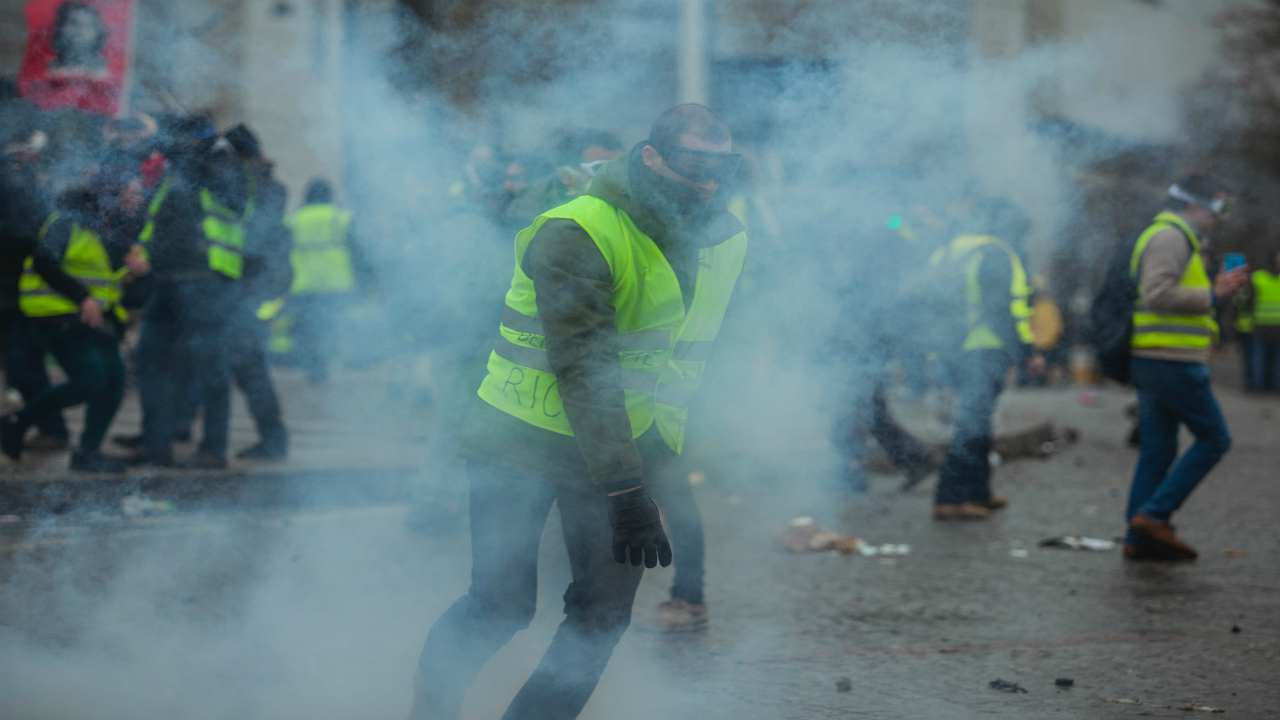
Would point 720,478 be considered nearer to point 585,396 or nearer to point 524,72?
point 524,72

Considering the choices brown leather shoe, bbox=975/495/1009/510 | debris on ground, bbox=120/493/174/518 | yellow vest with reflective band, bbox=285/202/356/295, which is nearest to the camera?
debris on ground, bbox=120/493/174/518

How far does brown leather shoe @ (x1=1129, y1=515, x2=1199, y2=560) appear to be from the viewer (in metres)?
6.78

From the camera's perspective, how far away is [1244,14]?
1009 centimetres

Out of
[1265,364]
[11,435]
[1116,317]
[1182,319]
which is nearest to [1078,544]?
[1116,317]

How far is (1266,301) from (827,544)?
43.8ft

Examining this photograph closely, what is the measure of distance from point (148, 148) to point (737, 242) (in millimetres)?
3797

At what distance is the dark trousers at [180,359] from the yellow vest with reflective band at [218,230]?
11 cm

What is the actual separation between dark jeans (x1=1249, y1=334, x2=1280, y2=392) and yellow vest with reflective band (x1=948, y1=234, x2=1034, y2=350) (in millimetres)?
12382

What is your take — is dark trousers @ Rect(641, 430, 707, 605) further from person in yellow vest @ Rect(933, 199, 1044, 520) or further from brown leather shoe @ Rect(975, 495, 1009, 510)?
brown leather shoe @ Rect(975, 495, 1009, 510)

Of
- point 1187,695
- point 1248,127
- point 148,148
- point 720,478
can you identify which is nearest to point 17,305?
point 148,148

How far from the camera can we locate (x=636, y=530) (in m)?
3.17

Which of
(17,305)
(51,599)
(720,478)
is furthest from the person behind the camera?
(720,478)

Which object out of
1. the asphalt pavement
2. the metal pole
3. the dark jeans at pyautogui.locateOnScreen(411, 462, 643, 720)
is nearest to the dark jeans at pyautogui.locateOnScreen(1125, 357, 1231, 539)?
the asphalt pavement

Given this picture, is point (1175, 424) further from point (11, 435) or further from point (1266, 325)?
point (1266, 325)
